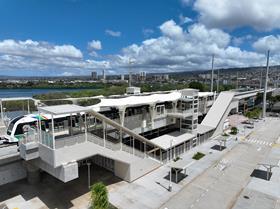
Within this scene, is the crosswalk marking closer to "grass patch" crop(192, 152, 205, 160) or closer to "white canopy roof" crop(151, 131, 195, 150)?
"grass patch" crop(192, 152, 205, 160)

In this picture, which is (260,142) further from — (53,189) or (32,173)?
(32,173)

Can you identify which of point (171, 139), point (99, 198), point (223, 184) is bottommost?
point (223, 184)

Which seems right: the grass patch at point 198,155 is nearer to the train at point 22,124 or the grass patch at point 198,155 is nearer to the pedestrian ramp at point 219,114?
the pedestrian ramp at point 219,114

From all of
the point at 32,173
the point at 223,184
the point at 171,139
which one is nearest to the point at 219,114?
the point at 171,139

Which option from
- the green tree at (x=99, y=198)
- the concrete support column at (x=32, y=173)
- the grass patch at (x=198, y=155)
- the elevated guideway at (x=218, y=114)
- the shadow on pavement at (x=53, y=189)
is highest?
the elevated guideway at (x=218, y=114)

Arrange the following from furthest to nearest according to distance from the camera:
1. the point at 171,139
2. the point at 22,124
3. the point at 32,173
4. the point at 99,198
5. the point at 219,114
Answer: the point at 219,114 → the point at 171,139 → the point at 32,173 → the point at 22,124 → the point at 99,198

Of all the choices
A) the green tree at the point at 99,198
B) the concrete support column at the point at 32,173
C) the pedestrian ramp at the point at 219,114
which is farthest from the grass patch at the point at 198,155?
the concrete support column at the point at 32,173

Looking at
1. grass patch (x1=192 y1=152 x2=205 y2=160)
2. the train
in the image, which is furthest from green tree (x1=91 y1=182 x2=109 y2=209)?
grass patch (x1=192 y1=152 x2=205 y2=160)

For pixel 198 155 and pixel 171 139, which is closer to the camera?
pixel 198 155

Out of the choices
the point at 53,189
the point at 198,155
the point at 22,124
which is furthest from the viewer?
the point at 198,155
